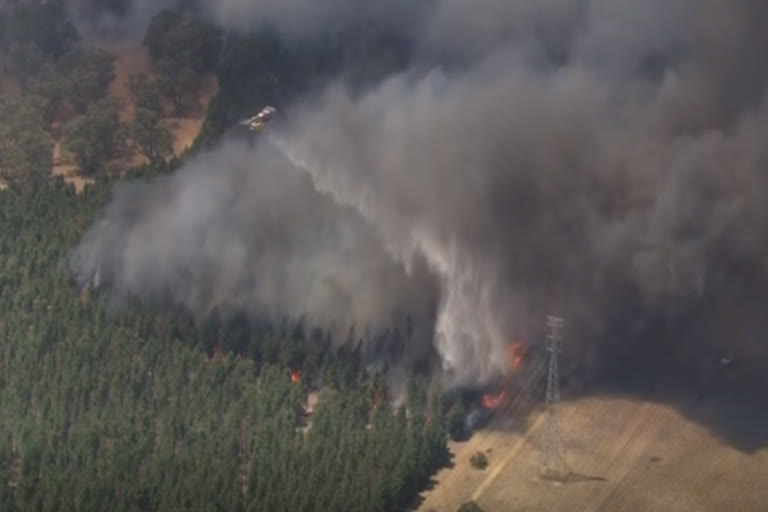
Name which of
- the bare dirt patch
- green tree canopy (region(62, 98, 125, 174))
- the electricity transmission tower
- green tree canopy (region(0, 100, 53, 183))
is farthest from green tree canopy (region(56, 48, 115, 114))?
the electricity transmission tower

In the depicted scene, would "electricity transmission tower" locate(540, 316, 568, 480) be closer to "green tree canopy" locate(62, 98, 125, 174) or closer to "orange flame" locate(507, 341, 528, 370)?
"orange flame" locate(507, 341, 528, 370)

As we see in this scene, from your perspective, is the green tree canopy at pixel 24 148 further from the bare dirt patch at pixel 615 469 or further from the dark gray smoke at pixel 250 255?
the bare dirt patch at pixel 615 469

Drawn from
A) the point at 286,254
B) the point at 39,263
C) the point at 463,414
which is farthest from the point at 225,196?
the point at 463,414

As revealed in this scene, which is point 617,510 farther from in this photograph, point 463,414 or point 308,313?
point 308,313

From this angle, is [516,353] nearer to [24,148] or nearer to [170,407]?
[170,407]

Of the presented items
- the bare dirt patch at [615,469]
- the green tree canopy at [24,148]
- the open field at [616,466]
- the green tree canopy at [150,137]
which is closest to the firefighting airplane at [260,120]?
the green tree canopy at [150,137]

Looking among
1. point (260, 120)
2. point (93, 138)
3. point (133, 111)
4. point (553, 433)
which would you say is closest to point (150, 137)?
point (93, 138)

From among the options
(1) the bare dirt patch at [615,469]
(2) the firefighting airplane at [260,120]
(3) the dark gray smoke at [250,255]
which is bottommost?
(1) the bare dirt patch at [615,469]
